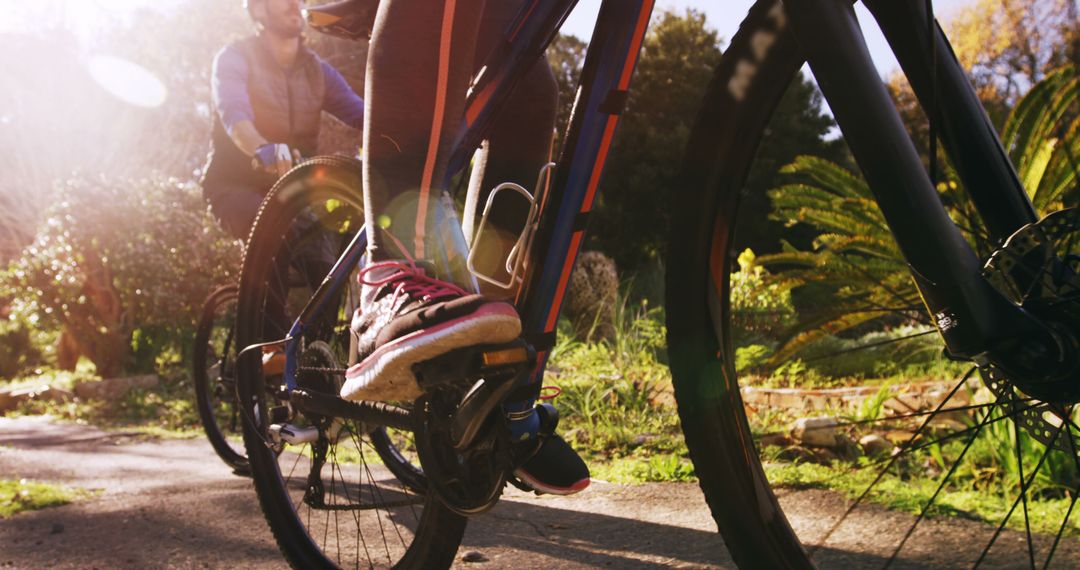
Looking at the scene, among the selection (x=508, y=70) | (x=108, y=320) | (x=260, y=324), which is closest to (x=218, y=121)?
(x=260, y=324)

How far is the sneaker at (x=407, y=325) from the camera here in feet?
4.63

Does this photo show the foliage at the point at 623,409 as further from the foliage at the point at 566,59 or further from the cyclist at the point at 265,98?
the foliage at the point at 566,59

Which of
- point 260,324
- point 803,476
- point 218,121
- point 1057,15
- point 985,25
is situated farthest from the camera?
point 985,25

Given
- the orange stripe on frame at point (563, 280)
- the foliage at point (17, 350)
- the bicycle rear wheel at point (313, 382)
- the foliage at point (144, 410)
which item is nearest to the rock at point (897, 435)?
the bicycle rear wheel at point (313, 382)

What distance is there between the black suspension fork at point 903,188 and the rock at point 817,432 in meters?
2.42

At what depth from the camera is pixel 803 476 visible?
9.13ft

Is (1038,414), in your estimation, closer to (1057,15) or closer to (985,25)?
(1057,15)

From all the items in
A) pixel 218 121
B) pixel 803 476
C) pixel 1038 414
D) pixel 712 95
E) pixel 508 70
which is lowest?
pixel 803 476

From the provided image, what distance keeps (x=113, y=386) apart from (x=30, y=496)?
17.4ft

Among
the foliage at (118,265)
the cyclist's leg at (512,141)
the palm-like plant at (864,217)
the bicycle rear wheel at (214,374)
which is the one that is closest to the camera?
the cyclist's leg at (512,141)

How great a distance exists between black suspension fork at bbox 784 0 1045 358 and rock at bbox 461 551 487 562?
1.44m

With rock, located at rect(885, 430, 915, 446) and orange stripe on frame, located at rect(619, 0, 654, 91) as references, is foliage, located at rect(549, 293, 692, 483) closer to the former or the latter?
rock, located at rect(885, 430, 915, 446)

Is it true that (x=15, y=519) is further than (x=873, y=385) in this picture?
No

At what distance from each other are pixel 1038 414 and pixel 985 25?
77.7 feet
